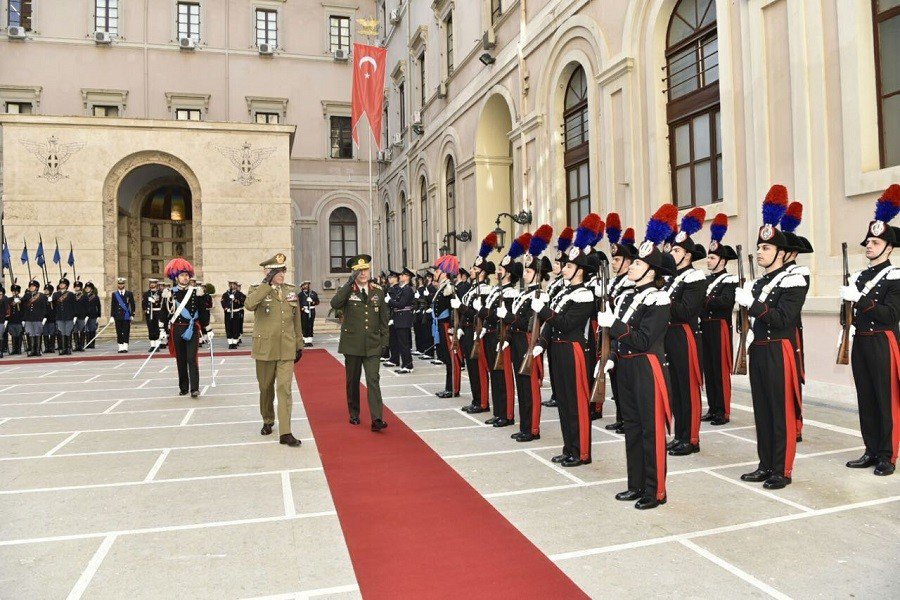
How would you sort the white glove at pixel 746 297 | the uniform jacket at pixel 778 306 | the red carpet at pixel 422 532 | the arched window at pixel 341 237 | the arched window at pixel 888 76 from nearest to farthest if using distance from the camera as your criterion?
the red carpet at pixel 422 532 < the uniform jacket at pixel 778 306 < the white glove at pixel 746 297 < the arched window at pixel 888 76 < the arched window at pixel 341 237

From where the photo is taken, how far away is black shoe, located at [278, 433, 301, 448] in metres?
6.27

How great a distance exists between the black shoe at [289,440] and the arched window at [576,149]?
842 centimetres

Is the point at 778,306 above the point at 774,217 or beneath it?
beneath

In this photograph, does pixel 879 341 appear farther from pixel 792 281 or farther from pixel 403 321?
pixel 403 321

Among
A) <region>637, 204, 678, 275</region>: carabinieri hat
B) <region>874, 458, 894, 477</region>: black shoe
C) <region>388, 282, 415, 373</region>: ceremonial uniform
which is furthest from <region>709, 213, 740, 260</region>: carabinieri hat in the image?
<region>388, 282, 415, 373</region>: ceremonial uniform

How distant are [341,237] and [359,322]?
23125mm

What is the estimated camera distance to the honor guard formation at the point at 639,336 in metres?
4.58

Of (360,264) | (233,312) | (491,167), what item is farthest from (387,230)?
(360,264)

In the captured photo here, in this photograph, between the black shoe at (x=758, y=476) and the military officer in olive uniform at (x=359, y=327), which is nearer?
the black shoe at (x=758, y=476)

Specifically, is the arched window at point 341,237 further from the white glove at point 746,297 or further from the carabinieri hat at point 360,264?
the white glove at point 746,297

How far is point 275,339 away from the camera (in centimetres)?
654

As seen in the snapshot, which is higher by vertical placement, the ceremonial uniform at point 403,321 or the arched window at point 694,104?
the arched window at point 694,104

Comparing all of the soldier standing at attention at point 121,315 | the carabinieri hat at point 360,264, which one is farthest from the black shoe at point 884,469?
the soldier standing at attention at point 121,315

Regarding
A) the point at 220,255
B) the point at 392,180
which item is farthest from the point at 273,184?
the point at 392,180
